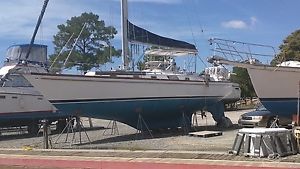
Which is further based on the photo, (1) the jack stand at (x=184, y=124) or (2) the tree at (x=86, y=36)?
(2) the tree at (x=86, y=36)

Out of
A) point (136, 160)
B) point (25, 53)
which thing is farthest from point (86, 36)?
point (136, 160)

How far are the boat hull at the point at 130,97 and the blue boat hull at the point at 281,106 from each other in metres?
3.27

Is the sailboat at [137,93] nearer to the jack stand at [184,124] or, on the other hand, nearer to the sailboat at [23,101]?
the jack stand at [184,124]

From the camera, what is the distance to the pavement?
967 centimetres

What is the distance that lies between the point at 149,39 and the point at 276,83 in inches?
236

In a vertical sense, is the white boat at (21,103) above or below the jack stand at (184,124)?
above

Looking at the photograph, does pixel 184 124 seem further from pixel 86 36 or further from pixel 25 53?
pixel 86 36

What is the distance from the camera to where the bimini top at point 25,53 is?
24.8 meters

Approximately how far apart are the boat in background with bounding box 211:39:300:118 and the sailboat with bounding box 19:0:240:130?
2.86 metres

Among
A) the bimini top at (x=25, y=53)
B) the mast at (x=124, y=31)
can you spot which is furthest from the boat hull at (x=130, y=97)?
the bimini top at (x=25, y=53)

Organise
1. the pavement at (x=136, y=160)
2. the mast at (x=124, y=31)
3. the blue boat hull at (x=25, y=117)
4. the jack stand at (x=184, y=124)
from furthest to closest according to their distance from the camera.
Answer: the blue boat hull at (x=25, y=117)
the jack stand at (x=184, y=124)
the mast at (x=124, y=31)
the pavement at (x=136, y=160)

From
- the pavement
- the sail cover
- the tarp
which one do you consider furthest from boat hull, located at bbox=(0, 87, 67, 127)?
the pavement

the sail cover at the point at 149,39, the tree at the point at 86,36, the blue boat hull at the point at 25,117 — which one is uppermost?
the tree at the point at 86,36

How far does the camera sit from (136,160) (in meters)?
10.9
